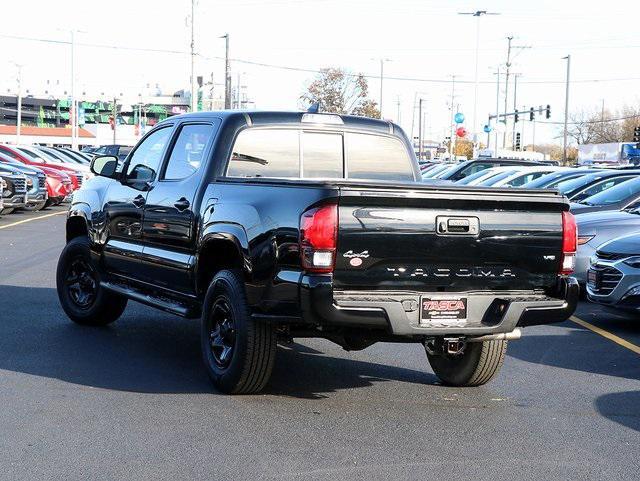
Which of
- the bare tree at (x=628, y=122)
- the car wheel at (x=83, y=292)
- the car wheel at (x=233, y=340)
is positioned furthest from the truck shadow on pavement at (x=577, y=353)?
the bare tree at (x=628, y=122)

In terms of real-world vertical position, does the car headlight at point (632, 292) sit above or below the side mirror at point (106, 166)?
below

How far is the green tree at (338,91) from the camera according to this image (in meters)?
83.6

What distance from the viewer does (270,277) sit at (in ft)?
22.5

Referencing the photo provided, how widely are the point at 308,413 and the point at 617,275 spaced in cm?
499

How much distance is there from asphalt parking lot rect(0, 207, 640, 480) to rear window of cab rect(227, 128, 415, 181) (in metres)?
1.59

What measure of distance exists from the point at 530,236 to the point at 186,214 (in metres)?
2.72

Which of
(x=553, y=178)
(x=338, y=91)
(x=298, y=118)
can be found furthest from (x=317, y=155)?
(x=338, y=91)

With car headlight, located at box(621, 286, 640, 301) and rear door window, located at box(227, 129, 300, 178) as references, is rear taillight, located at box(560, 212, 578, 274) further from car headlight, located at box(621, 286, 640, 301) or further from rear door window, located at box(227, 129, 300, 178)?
car headlight, located at box(621, 286, 640, 301)

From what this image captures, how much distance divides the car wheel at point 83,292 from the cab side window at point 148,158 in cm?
107

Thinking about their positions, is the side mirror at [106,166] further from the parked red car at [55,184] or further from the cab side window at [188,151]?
the parked red car at [55,184]

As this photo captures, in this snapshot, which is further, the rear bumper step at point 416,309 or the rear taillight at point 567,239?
the rear taillight at point 567,239

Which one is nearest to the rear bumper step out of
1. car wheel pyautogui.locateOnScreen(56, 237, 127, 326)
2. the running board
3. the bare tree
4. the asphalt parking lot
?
the asphalt parking lot

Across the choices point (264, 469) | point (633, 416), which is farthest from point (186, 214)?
point (633, 416)

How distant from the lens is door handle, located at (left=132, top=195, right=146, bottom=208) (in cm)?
906
